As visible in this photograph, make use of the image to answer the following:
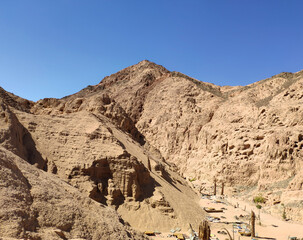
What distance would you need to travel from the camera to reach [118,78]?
76.7 m

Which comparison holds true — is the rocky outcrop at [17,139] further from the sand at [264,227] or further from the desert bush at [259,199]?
the desert bush at [259,199]

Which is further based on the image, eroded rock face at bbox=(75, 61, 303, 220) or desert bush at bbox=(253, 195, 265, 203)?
eroded rock face at bbox=(75, 61, 303, 220)

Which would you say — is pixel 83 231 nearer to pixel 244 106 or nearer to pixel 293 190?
pixel 293 190

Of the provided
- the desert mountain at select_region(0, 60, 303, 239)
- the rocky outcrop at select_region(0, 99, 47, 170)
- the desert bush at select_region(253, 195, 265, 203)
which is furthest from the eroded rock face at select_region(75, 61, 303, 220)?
the rocky outcrop at select_region(0, 99, 47, 170)

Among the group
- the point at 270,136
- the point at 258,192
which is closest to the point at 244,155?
the point at 270,136

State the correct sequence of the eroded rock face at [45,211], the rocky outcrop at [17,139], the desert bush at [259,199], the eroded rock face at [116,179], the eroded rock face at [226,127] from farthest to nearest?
the eroded rock face at [226,127]
the desert bush at [259,199]
the eroded rock face at [116,179]
the rocky outcrop at [17,139]
the eroded rock face at [45,211]

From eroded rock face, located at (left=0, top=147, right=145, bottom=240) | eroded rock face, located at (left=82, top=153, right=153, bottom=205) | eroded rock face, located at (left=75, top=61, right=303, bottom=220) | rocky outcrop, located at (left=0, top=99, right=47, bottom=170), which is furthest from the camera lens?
eroded rock face, located at (left=75, top=61, right=303, bottom=220)

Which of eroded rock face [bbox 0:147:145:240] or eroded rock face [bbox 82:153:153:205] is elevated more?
eroded rock face [bbox 82:153:153:205]

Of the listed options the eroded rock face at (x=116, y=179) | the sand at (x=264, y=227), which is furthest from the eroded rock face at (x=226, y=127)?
the eroded rock face at (x=116, y=179)

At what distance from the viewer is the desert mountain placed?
8.73m

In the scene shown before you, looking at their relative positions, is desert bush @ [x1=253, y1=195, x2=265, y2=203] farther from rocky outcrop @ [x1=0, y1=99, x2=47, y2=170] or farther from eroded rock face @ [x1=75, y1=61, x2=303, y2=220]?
rocky outcrop @ [x1=0, y1=99, x2=47, y2=170]

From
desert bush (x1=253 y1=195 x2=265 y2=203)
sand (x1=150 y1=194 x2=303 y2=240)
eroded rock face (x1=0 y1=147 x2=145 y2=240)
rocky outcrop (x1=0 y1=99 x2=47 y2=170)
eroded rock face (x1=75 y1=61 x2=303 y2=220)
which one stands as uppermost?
eroded rock face (x1=75 y1=61 x2=303 y2=220)

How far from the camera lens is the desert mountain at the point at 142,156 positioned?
8727 millimetres

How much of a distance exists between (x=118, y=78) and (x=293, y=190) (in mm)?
60230
